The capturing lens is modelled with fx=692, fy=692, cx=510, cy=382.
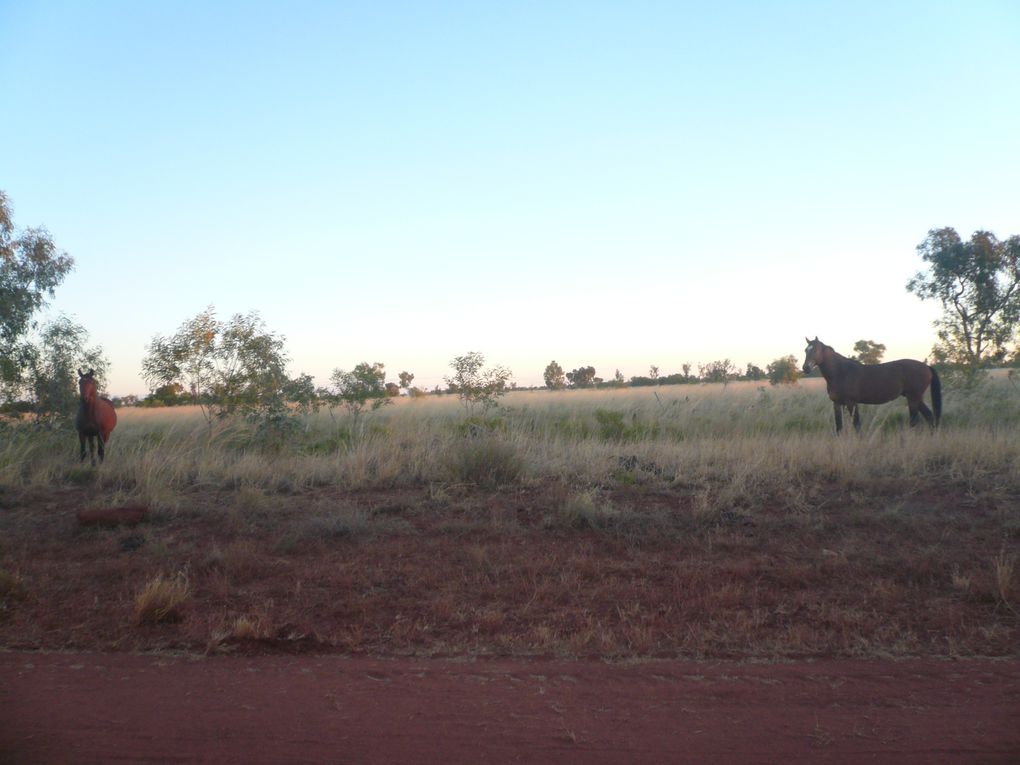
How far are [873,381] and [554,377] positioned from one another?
128 ft

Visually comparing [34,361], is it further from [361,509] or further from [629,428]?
[629,428]

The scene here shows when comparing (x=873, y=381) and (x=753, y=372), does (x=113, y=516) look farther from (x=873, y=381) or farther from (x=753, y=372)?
(x=753, y=372)

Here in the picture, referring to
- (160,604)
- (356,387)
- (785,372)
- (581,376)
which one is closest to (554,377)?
(581,376)

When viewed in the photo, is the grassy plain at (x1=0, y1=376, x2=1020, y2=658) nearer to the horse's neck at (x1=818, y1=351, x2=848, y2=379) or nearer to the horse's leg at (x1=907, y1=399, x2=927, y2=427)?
the horse's neck at (x1=818, y1=351, x2=848, y2=379)

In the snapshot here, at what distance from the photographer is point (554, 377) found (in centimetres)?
5350

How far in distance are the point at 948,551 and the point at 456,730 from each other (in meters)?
5.49

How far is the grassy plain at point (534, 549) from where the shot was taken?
17.6 ft

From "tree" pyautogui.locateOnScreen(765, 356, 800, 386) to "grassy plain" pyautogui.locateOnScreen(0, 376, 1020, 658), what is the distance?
21568 mm

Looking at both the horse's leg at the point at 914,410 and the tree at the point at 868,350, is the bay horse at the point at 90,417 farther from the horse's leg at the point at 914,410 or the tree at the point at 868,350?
the tree at the point at 868,350

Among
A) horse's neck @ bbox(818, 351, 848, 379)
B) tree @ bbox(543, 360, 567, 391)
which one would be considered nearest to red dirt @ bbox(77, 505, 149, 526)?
horse's neck @ bbox(818, 351, 848, 379)

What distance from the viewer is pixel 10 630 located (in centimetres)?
565

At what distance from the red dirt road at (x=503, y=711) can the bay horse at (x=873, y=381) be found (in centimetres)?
1083

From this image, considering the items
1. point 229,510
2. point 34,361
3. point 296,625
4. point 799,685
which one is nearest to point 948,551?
point 799,685

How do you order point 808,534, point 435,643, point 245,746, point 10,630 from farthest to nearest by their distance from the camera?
point 808,534, point 10,630, point 435,643, point 245,746
